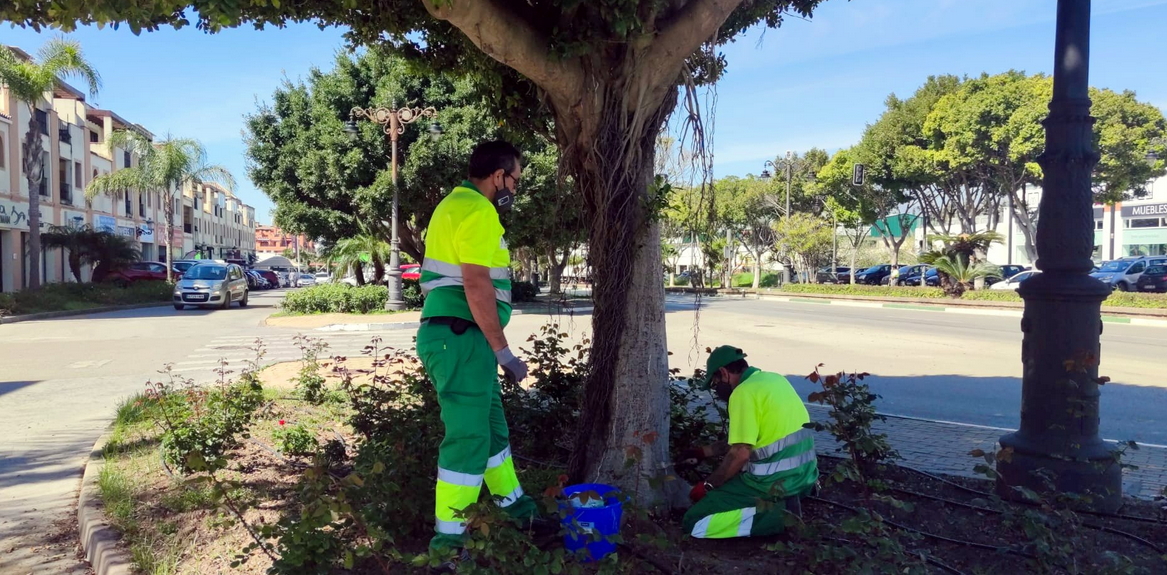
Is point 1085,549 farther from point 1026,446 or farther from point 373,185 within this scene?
point 373,185

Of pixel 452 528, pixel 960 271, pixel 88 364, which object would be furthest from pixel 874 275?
pixel 452 528

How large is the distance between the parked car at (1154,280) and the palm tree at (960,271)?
656cm

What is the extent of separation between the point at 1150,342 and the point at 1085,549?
14.2 m

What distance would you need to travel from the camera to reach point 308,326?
18328mm

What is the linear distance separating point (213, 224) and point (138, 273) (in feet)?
169

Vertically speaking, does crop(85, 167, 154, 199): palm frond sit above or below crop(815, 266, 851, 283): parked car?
above

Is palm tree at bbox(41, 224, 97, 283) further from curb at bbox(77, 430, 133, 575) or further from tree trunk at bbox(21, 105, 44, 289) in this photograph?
curb at bbox(77, 430, 133, 575)

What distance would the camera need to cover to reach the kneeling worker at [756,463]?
3613 millimetres

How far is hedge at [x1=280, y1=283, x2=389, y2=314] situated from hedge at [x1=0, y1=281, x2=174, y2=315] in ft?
21.5

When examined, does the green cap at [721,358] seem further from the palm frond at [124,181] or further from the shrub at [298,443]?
the palm frond at [124,181]

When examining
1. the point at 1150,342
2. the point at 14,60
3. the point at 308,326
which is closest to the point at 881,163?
the point at 1150,342

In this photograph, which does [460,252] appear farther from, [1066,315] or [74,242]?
[74,242]

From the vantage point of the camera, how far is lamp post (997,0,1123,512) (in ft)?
13.7

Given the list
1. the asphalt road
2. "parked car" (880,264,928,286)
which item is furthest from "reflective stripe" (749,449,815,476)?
"parked car" (880,264,928,286)
